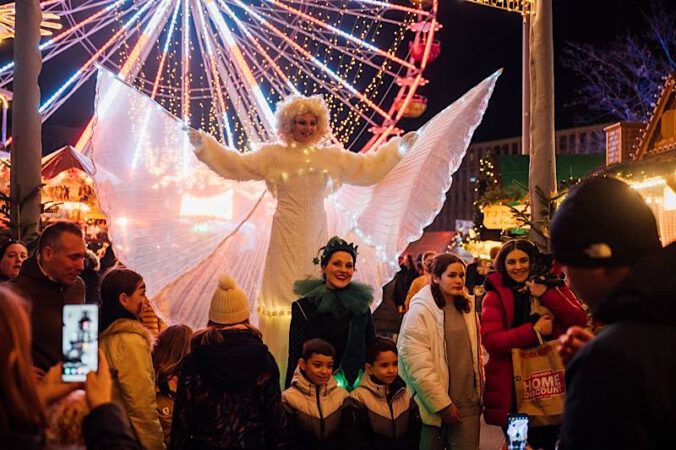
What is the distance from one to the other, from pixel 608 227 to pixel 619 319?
0.25 meters

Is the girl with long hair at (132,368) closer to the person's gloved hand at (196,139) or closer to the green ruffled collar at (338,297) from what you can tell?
the green ruffled collar at (338,297)

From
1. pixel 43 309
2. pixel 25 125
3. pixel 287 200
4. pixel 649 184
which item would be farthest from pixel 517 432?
A: pixel 649 184

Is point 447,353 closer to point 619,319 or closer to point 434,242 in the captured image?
point 619,319

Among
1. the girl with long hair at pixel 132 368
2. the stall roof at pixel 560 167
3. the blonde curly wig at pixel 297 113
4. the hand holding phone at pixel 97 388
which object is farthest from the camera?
the stall roof at pixel 560 167

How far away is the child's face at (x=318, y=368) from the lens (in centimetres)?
502

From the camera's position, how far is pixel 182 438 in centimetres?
429

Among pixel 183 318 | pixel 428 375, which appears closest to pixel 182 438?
pixel 428 375

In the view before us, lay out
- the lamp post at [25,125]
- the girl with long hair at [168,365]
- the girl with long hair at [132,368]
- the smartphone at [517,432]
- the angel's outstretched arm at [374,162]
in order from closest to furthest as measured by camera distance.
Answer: the smartphone at [517,432]
the girl with long hair at [132,368]
the girl with long hair at [168,365]
the angel's outstretched arm at [374,162]
the lamp post at [25,125]

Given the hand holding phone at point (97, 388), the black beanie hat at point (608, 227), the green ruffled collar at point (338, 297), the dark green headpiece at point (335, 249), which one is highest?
the dark green headpiece at point (335, 249)

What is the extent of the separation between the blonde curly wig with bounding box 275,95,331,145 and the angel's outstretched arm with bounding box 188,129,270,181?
0.73 ft

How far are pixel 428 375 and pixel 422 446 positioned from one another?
1.85 feet

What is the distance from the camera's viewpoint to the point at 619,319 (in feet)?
7.04

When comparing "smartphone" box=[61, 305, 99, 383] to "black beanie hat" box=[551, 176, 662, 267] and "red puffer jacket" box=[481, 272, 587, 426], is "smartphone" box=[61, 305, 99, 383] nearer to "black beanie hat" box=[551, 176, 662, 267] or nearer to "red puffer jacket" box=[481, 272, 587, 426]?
"black beanie hat" box=[551, 176, 662, 267]

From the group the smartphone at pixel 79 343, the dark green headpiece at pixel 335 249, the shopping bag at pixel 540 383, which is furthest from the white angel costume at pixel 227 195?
the smartphone at pixel 79 343
